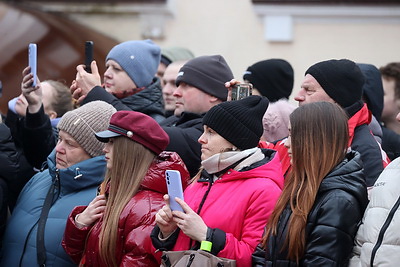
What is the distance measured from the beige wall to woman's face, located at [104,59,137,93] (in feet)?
10.8

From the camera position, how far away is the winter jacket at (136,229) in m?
4.44

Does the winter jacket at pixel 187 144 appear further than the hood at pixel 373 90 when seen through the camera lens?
No

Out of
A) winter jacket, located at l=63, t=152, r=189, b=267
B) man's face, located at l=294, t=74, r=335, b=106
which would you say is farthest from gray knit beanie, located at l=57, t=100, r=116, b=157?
man's face, located at l=294, t=74, r=335, b=106

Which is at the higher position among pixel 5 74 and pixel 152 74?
pixel 152 74

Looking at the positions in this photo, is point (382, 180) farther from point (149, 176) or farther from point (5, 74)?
point (5, 74)

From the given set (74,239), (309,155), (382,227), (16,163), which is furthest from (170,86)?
(382,227)

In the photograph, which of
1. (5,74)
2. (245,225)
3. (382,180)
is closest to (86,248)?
(245,225)

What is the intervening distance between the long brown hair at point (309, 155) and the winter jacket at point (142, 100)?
176 cm

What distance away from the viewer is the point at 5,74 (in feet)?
29.4

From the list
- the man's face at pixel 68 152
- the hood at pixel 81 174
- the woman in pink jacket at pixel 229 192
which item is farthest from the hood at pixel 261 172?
the man's face at pixel 68 152

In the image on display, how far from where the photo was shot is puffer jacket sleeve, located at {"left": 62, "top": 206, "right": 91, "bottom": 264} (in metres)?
4.68

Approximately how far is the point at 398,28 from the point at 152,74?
138 inches

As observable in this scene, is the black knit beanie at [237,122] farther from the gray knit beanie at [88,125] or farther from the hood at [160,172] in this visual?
the gray knit beanie at [88,125]

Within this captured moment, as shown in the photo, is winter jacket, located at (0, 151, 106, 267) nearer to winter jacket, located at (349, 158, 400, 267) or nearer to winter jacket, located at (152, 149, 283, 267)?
winter jacket, located at (152, 149, 283, 267)
